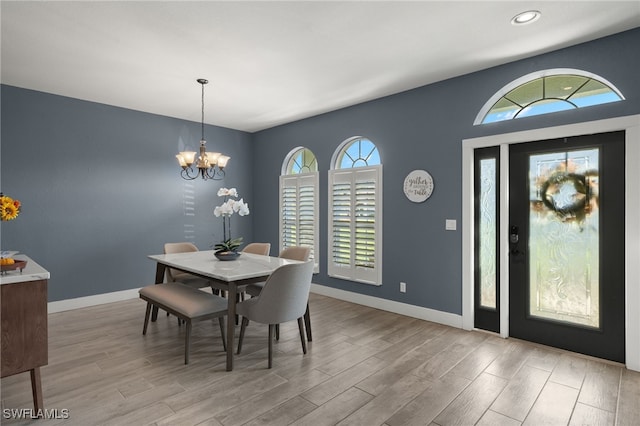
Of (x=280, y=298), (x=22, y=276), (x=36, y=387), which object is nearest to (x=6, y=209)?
Answer: (x=22, y=276)

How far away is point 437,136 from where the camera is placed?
3.88 m

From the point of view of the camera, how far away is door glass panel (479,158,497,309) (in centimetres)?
352

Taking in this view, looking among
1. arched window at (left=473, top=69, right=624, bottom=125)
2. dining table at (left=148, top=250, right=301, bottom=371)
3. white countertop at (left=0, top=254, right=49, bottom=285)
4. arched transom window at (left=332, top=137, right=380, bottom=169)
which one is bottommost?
dining table at (left=148, top=250, right=301, bottom=371)

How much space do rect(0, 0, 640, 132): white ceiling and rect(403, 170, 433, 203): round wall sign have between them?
103cm

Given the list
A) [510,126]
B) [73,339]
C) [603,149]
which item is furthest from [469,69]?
[73,339]

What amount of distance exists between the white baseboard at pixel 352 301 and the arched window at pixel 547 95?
6.97 feet

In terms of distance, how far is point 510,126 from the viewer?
335cm

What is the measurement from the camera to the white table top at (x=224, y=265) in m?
2.77

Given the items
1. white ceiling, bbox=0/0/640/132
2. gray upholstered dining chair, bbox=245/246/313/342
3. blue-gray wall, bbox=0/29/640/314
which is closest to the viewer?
white ceiling, bbox=0/0/640/132

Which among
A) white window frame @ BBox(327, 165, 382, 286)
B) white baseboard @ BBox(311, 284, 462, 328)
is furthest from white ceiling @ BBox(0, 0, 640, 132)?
white baseboard @ BBox(311, 284, 462, 328)

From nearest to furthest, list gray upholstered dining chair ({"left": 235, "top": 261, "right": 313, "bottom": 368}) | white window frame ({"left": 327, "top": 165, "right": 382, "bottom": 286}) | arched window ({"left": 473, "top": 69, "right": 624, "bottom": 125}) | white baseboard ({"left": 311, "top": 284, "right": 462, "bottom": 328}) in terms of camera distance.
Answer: gray upholstered dining chair ({"left": 235, "top": 261, "right": 313, "bottom": 368}) → arched window ({"left": 473, "top": 69, "right": 624, "bottom": 125}) → white baseboard ({"left": 311, "top": 284, "right": 462, "bottom": 328}) → white window frame ({"left": 327, "top": 165, "right": 382, "bottom": 286})

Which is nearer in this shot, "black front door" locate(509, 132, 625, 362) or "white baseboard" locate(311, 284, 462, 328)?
"black front door" locate(509, 132, 625, 362)

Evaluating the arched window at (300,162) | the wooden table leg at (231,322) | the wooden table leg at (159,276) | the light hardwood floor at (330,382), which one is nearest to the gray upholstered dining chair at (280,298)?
the wooden table leg at (231,322)

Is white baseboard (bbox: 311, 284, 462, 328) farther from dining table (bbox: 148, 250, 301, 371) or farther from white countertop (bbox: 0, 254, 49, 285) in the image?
white countertop (bbox: 0, 254, 49, 285)
